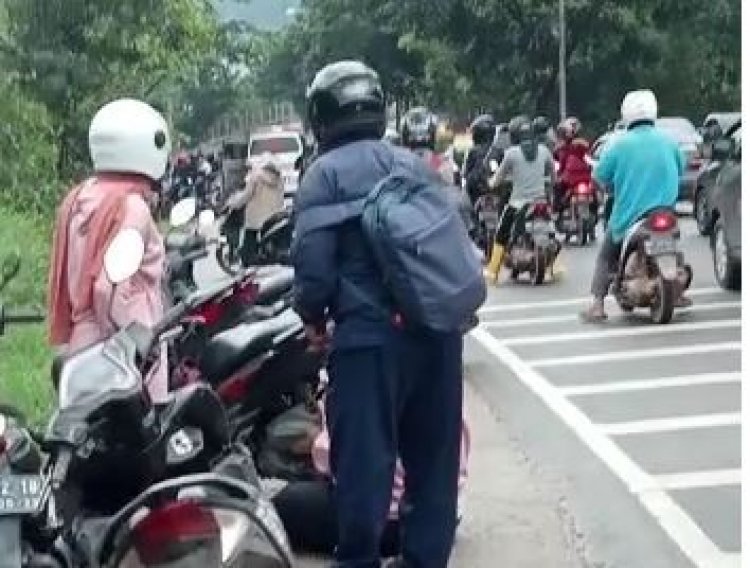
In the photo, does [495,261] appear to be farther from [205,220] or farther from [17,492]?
[17,492]

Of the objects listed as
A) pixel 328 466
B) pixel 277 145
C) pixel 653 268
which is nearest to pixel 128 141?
pixel 328 466

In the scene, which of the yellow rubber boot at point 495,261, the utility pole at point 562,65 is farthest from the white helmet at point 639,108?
the utility pole at point 562,65

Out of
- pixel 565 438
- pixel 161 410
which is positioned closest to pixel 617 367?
pixel 565 438

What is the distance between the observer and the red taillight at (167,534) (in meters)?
4.22

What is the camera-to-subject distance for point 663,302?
1285 centimetres

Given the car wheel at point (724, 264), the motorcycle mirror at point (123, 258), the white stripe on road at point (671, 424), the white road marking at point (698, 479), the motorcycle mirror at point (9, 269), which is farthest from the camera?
the car wheel at point (724, 264)

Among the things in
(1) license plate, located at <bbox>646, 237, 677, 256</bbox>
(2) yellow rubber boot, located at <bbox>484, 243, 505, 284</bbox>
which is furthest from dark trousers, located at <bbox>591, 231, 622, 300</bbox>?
(2) yellow rubber boot, located at <bbox>484, 243, 505, 284</bbox>

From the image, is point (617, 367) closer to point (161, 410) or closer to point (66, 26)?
point (161, 410)

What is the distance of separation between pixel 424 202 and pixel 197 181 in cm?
4022

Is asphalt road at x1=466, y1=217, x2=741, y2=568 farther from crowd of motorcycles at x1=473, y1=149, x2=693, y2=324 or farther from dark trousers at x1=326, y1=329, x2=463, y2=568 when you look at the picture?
dark trousers at x1=326, y1=329, x2=463, y2=568

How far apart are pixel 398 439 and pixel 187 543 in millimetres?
1675

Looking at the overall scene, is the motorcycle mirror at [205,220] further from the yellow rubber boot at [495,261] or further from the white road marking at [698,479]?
the yellow rubber boot at [495,261]

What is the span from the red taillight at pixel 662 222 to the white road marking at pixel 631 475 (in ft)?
4.84

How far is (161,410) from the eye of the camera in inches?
180
